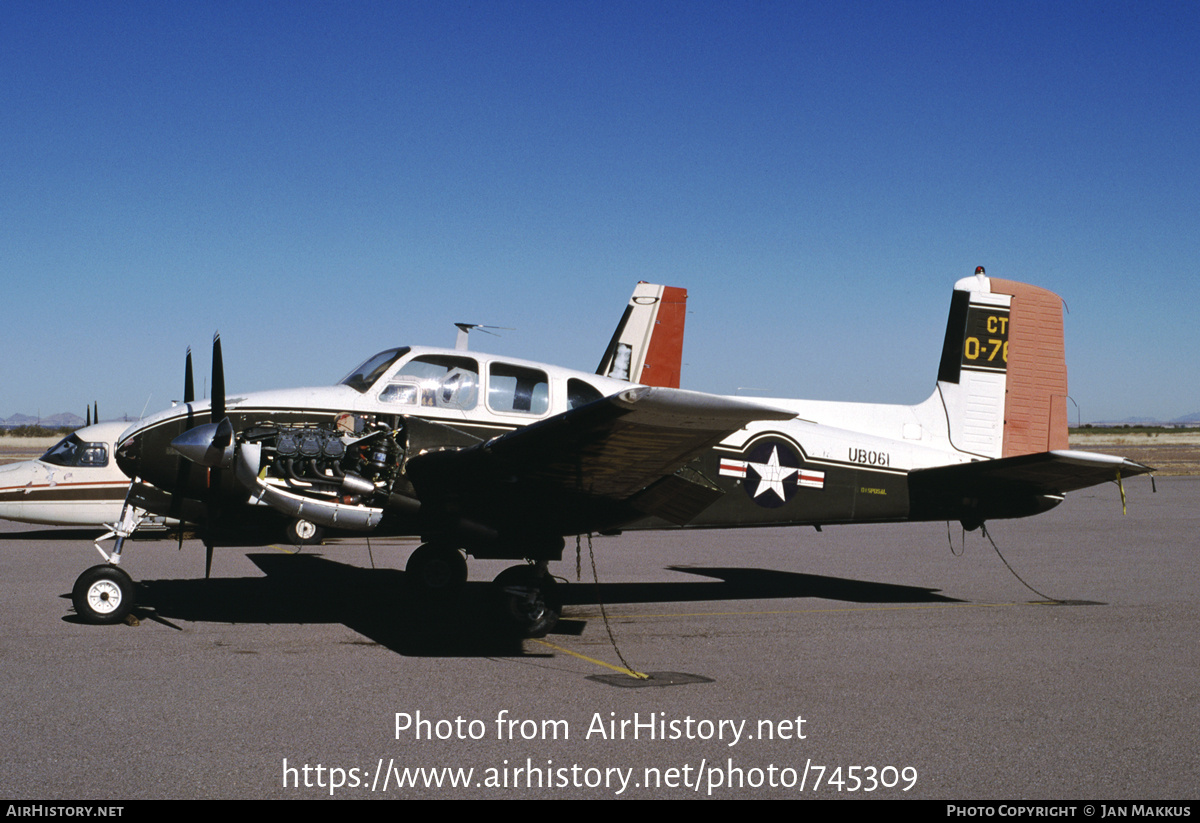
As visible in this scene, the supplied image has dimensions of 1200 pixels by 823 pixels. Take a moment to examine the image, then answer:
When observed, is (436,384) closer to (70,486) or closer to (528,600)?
(528,600)

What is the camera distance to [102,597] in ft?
29.0

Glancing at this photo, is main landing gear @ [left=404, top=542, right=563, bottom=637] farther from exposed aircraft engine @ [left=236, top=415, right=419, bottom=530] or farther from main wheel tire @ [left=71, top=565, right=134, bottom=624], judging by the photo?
main wheel tire @ [left=71, top=565, right=134, bottom=624]

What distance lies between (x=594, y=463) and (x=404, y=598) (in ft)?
14.2

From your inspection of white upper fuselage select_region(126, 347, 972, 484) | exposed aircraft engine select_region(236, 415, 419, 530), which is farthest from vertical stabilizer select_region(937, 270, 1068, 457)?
exposed aircraft engine select_region(236, 415, 419, 530)

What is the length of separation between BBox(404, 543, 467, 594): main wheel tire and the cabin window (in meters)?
2.32

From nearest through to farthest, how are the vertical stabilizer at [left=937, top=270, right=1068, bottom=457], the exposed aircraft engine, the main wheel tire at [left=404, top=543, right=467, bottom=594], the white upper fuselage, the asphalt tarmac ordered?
the asphalt tarmac < the exposed aircraft engine < the white upper fuselage < the main wheel tire at [left=404, top=543, right=467, bottom=594] < the vertical stabilizer at [left=937, top=270, right=1068, bottom=457]

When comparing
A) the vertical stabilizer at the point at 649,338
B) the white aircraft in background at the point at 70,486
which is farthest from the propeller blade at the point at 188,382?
the vertical stabilizer at the point at 649,338

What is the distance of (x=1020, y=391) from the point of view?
1182 centimetres

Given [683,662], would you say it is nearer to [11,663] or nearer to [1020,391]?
[11,663]

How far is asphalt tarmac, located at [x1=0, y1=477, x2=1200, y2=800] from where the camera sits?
15.9ft

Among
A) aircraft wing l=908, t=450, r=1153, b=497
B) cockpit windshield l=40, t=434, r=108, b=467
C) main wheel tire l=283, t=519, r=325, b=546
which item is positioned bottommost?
main wheel tire l=283, t=519, r=325, b=546

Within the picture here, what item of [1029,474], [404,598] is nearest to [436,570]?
[404,598]

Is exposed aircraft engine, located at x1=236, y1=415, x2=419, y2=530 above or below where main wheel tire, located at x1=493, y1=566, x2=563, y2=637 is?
above

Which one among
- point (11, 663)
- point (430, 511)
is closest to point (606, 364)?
point (430, 511)
